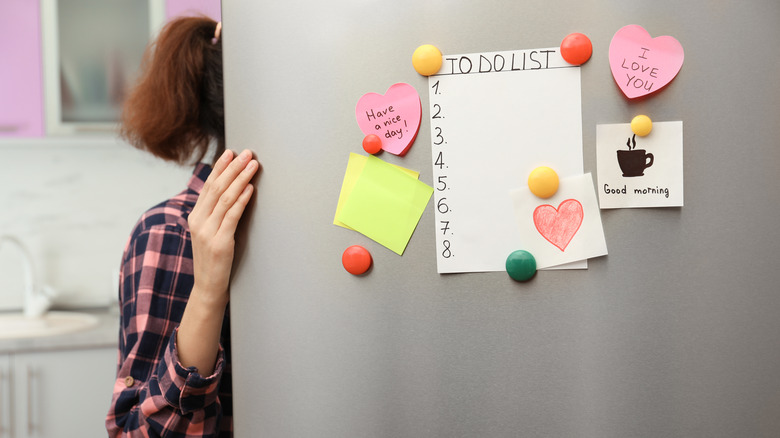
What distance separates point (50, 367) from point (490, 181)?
1.57 meters

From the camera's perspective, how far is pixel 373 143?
58 centimetres

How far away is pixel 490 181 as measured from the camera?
1.88 ft

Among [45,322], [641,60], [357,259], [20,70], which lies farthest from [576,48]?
[45,322]

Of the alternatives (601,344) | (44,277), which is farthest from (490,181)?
(44,277)

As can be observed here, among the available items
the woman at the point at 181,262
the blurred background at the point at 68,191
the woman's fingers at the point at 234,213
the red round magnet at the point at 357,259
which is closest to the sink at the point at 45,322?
the blurred background at the point at 68,191

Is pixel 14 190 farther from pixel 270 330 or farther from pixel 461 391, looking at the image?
pixel 461 391

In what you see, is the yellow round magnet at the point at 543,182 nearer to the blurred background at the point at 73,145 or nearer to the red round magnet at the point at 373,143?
the red round magnet at the point at 373,143

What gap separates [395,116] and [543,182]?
16 centimetres

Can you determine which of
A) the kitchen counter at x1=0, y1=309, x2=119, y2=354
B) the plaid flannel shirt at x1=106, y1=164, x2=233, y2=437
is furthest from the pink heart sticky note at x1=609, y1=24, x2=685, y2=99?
the kitchen counter at x1=0, y1=309, x2=119, y2=354

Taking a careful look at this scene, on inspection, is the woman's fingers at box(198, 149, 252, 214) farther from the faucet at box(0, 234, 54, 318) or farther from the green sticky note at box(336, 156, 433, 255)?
the faucet at box(0, 234, 54, 318)

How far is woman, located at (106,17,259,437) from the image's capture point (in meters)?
0.65

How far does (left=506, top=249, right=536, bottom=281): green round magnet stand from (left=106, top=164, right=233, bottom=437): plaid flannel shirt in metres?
0.40

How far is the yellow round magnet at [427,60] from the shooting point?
57 centimetres

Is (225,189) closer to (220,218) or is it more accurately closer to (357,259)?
(220,218)
